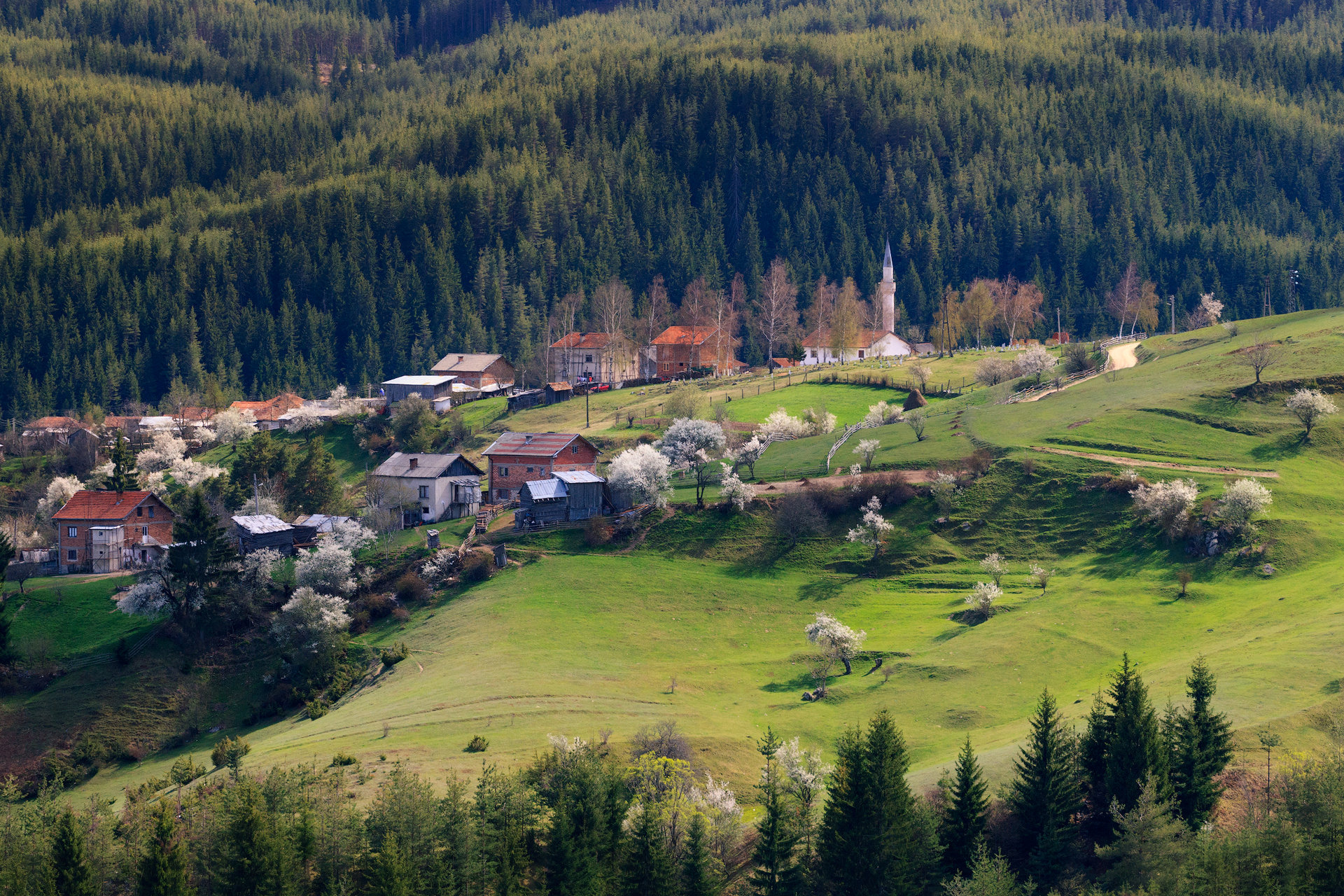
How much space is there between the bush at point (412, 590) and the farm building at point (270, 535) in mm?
14707

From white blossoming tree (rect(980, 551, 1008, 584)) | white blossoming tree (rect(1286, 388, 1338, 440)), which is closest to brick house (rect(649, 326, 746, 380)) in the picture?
white blossoming tree (rect(1286, 388, 1338, 440))

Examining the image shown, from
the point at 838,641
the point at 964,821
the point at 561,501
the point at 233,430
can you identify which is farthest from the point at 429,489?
the point at 964,821

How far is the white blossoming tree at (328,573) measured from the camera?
90.9 m

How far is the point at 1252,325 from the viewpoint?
135125 mm

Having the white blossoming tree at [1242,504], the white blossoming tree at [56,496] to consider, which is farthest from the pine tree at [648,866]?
the white blossoming tree at [56,496]

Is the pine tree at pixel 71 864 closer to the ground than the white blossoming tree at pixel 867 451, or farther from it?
closer to the ground

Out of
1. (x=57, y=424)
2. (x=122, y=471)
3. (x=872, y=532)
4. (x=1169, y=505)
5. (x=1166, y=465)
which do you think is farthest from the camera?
(x=57, y=424)

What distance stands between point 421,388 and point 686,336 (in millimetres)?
40681

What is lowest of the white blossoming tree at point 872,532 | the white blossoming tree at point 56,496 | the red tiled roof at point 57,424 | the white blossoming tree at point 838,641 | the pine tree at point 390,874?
the red tiled roof at point 57,424

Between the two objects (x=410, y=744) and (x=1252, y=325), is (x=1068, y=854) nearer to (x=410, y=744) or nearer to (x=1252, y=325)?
(x=410, y=744)

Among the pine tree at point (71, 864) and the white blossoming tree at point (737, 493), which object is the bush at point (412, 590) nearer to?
the white blossoming tree at point (737, 493)

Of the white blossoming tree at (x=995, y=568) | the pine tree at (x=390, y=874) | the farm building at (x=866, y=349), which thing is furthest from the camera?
the farm building at (x=866, y=349)

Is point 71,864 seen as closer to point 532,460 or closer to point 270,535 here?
Result: point 270,535

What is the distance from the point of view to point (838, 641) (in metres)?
73.8
